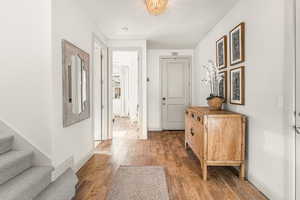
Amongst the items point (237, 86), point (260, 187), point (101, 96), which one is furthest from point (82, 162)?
point (237, 86)

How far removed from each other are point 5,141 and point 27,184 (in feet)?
2.01

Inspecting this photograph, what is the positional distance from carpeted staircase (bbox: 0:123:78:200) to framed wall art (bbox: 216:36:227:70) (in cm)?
298

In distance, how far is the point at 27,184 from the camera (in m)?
1.65

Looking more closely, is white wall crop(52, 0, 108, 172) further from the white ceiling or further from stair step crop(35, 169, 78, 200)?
the white ceiling

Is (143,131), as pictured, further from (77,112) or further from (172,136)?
(77,112)

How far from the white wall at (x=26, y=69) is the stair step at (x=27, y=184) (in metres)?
0.26

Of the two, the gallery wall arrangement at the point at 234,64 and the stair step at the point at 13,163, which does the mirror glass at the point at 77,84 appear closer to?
the stair step at the point at 13,163

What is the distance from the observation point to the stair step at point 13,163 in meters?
1.64

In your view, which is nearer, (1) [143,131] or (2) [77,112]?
(2) [77,112]

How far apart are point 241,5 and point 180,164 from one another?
8.74ft

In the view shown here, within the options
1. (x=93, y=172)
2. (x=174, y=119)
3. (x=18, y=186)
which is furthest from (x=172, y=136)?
(x=18, y=186)

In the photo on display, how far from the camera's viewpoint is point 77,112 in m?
2.70

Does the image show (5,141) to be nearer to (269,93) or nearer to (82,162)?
(82,162)

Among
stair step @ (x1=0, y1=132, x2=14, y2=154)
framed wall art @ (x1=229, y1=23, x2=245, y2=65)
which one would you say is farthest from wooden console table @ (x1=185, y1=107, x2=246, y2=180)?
stair step @ (x1=0, y1=132, x2=14, y2=154)
